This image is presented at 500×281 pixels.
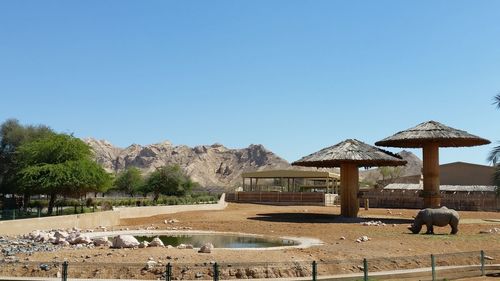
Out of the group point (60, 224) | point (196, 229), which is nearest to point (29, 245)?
point (60, 224)

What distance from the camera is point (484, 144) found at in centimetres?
4250

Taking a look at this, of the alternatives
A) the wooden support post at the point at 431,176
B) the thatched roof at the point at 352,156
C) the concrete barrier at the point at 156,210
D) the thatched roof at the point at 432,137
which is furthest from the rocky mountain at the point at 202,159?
the wooden support post at the point at 431,176

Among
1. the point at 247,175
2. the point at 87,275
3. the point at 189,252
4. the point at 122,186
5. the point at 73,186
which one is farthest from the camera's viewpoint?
the point at 122,186

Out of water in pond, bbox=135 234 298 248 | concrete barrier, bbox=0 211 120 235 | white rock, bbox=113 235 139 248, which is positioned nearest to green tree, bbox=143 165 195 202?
concrete barrier, bbox=0 211 120 235

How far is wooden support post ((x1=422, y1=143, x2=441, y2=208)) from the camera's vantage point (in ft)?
133

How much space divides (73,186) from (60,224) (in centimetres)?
A: 774

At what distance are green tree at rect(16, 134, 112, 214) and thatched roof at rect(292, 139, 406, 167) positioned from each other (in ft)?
51.0

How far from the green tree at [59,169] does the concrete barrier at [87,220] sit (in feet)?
9.60

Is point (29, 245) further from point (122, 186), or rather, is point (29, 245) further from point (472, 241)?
point (122, 186)

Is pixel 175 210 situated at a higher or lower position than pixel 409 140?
lower

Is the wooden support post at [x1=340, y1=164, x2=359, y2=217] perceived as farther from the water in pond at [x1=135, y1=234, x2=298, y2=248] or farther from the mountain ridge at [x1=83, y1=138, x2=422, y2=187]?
the mountain ridge at [x1=83, y1=138, x2=422, y2=187]

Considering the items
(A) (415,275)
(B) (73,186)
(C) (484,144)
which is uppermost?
(C) (484,144)

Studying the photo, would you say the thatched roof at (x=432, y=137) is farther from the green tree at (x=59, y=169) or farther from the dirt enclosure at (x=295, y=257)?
the green tree at (x=59, y=169)

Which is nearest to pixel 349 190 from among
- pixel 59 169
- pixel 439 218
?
pixel 439 218
